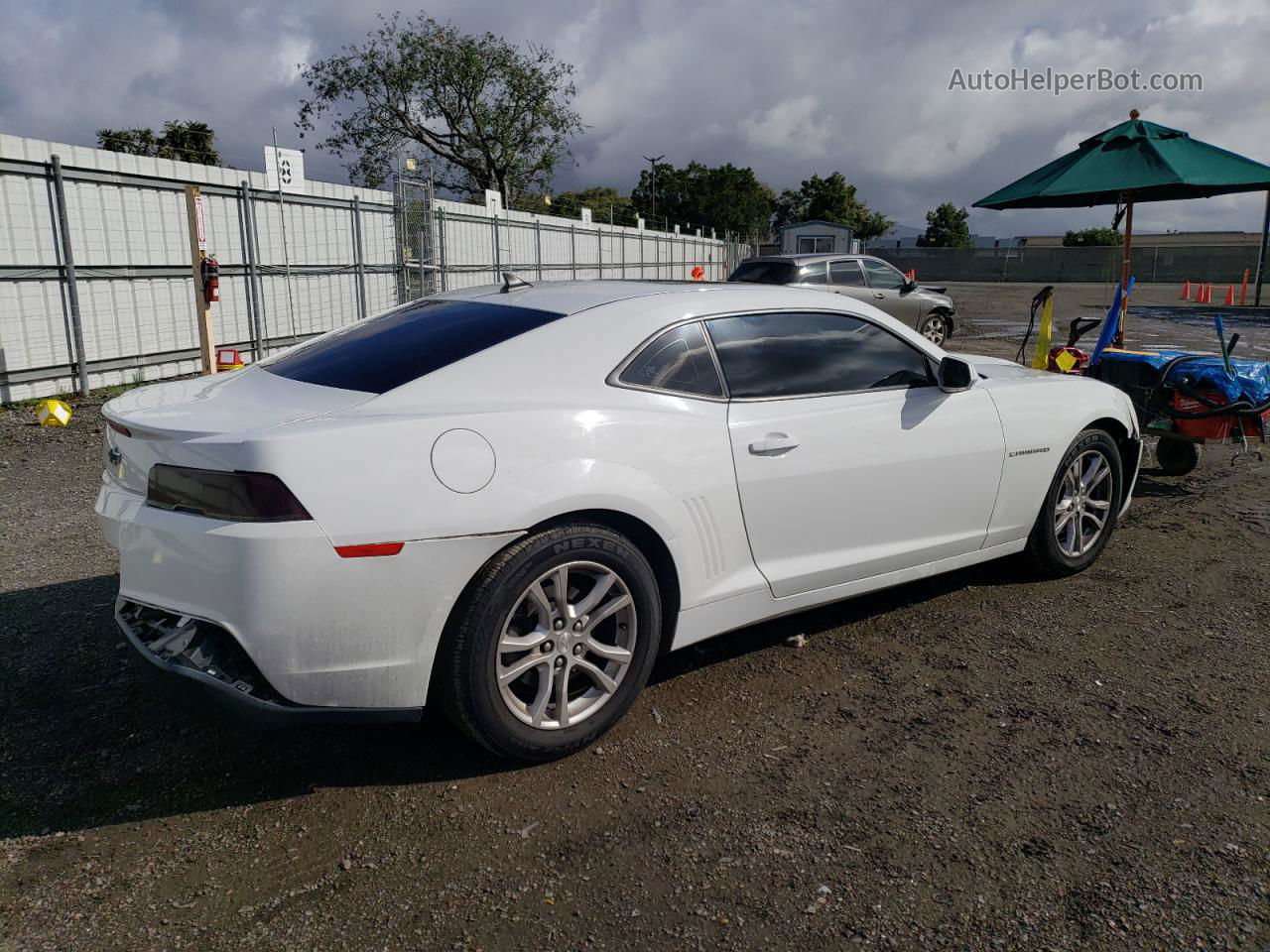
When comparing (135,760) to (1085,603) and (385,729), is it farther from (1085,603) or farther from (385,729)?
(1085,603)

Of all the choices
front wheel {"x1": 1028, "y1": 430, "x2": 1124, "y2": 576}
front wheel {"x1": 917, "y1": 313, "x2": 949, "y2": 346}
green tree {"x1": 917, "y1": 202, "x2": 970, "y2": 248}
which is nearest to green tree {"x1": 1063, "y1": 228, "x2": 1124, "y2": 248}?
green tree {"x1": 917, "y1": 202, "x2": 970, "y2": 248}

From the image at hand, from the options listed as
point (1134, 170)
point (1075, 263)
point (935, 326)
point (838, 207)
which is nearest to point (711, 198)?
point (838, 207)

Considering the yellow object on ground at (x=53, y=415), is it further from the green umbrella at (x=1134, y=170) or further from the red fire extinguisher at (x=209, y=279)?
the green umbrella at (x=1134, y=170)

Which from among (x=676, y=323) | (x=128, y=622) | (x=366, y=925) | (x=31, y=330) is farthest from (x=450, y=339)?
(x=31, y=330)

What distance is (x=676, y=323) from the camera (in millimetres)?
3514

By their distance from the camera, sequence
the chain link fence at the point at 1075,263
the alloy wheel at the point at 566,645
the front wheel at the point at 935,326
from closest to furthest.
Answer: the alloy wheel at the point at 566,645 → the front wheel at the point at 935,326 → the chain link fence at the point at 1075,263

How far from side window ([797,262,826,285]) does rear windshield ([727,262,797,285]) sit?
4.8 inches

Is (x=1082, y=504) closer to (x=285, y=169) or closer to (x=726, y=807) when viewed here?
(x=726, y=807)

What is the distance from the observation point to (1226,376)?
6.37 meters

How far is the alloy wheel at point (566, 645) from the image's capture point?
2969 millimetres

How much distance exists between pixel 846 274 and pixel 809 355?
12.7 metres

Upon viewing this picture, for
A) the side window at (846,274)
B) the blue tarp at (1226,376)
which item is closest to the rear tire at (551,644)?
the blue tarp at (1226,376)

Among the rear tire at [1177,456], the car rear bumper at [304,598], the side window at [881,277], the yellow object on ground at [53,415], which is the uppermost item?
the side window at [881,277]

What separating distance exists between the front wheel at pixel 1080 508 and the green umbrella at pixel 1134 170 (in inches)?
165
